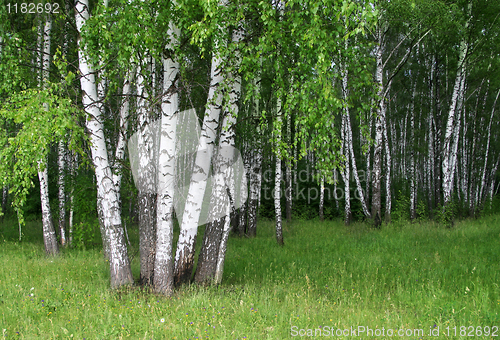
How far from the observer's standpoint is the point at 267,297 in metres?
5.11

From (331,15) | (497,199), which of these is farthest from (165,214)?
(497,199)

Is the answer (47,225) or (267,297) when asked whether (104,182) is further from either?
(47,225)

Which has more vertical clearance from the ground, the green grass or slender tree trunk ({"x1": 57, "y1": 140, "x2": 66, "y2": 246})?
slender tree trunk ({"x1": 57, "y1": 140, "x2": 66, "y2": 246})

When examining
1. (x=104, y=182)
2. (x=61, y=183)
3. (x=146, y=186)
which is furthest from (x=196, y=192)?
(x=61, y=183)

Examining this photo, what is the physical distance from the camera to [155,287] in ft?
16.9

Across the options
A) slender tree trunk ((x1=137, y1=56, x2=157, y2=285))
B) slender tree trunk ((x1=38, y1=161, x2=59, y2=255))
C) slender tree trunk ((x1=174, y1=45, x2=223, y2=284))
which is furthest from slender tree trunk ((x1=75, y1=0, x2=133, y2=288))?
slender tree trunk ((x1=38, y1=161, x2=59, y2=255))

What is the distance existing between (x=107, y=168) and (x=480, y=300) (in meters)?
6.41

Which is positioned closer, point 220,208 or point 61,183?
point 220,208

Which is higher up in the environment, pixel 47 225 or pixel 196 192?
Answer: pixel 196 192

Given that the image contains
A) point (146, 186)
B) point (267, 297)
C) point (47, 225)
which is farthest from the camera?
point (47, 225)

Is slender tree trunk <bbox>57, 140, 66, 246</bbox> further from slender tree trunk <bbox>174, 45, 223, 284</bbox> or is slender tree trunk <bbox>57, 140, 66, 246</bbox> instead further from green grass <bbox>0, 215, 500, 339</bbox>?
slender tree trunk <bbox>174, 45, 223, 284</bbox>

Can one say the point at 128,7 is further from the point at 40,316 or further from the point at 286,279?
the point at 286,279

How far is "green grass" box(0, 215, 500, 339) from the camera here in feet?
13.6

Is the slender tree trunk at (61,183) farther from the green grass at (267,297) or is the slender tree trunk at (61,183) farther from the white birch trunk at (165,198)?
the white birch trunk at (165,198)
